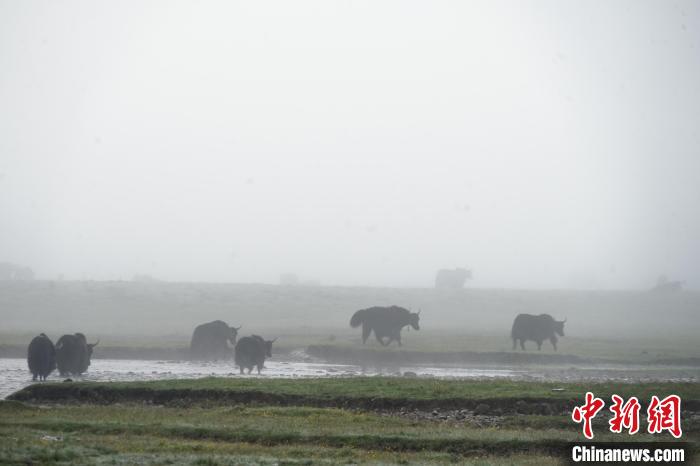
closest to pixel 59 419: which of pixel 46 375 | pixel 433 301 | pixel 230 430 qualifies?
pixel 230 430

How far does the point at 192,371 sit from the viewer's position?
33812mm

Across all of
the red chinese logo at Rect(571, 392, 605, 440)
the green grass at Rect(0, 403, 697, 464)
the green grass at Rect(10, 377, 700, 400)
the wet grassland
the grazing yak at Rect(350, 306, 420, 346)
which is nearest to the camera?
the green grass at Rect(0, 403, 697, 464)

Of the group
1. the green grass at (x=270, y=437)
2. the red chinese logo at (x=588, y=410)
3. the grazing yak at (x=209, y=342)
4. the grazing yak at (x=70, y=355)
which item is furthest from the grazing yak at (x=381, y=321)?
the red chinese logo at (x=588, y=410)

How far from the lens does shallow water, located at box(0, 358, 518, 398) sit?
30375 mm

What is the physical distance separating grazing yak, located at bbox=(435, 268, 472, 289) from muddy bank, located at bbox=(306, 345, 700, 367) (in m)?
80.8

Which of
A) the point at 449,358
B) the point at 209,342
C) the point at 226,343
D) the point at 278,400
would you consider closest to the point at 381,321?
the point at 449,358

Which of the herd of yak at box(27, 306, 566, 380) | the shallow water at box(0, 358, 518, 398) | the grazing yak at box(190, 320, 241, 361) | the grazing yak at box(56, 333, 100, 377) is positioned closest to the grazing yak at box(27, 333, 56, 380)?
the herd of yak at box(27, 306, 566, 380)

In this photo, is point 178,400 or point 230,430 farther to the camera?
point 178,400

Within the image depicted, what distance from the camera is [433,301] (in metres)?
89.7

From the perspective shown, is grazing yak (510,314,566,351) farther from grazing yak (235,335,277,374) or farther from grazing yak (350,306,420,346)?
grazing yak (235,335,277,374)

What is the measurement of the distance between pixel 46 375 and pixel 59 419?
35.8 feet

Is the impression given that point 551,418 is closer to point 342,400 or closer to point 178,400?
point 342,400

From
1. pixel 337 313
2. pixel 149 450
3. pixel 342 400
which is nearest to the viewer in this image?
pixel 149 450

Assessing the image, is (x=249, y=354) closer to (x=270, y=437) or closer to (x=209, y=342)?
(x=209, y=342)
